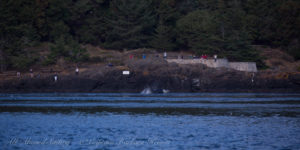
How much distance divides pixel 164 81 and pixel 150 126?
4511cm

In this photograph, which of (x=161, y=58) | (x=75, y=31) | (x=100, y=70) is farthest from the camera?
(x=75, y=31)

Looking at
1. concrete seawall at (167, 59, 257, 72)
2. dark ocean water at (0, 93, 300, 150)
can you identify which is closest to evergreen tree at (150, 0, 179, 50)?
concrete seawall at (167, 59, 257, 72)

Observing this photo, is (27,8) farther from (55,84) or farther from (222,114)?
(222,114)

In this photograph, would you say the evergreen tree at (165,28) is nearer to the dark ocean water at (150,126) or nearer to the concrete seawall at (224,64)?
the concrete seawall at (224,64)

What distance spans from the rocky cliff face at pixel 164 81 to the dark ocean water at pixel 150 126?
24.8 m

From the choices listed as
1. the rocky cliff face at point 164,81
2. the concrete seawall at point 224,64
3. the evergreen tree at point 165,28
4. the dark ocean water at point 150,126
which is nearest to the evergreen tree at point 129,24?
the evergreen tree at point 165,28

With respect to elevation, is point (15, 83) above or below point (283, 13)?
below

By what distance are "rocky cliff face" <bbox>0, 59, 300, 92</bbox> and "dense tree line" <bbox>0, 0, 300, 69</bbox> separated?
9.97 metres

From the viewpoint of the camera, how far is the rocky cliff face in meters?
84.6

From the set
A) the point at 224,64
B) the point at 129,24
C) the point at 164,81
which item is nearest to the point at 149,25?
the point at 129,24

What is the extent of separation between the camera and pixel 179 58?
9238 cm

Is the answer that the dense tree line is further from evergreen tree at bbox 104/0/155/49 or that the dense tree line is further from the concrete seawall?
the concrete seawall

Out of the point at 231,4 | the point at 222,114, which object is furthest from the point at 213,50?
the point at 222,114

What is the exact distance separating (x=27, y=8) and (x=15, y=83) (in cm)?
2509
